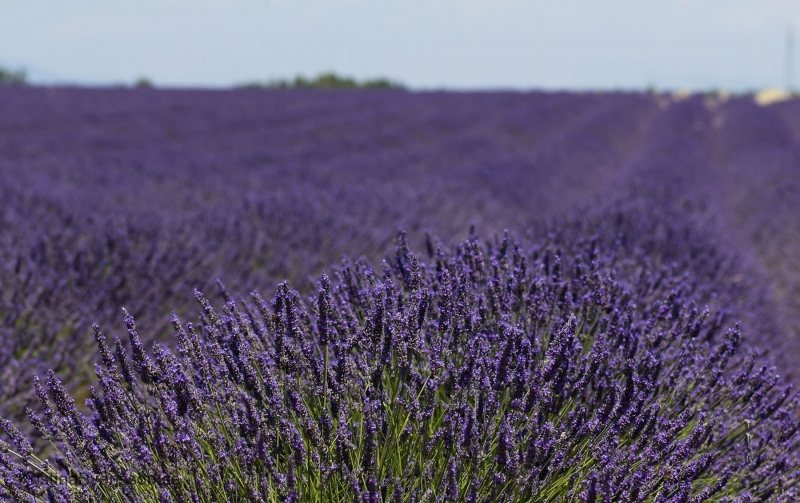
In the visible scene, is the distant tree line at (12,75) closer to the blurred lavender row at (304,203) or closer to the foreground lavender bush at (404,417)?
the blurred lavender row at (304,203)

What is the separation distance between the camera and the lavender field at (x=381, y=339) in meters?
1.49

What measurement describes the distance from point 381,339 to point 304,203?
12.2 feet

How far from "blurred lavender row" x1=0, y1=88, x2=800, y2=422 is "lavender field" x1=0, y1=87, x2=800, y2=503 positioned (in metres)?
0.03

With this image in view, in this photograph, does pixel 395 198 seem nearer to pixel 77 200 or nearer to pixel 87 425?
pixel 77 200

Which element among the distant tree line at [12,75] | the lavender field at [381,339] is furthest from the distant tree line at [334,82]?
the lavender field at [381,339]

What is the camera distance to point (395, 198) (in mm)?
6070

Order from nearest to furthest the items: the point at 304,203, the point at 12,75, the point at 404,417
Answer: the point at 404,417 → the point at 304,203 → the point at 12,75

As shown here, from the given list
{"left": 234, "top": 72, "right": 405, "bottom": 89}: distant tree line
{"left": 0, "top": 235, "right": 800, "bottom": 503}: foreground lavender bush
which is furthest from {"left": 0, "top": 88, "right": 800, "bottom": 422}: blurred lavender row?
{"left": 234, "top": 72, "right": 405, "bottom": 89}: distant tree line

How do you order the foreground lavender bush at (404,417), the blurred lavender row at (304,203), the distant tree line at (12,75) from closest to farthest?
the foreground lavender bush at (404,417) < the blurred lavender row at (304,203) < the distant tree line at (12,75)

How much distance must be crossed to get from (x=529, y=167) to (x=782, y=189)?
9.05 ft

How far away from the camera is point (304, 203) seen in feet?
17.5

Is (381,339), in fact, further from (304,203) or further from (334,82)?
(334,82)

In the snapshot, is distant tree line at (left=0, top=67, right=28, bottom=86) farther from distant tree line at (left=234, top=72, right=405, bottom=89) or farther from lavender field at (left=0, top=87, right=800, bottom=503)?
lavender field at (left=0, top=87, right=800, bottom=503)

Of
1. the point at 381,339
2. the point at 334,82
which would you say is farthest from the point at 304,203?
the point at 334,82
